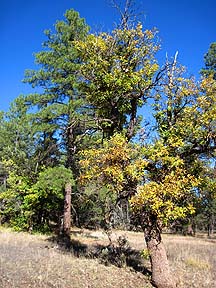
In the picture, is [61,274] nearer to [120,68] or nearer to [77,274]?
[77,274]

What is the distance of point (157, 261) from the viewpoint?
34.8 feet

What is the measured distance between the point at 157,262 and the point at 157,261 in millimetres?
30

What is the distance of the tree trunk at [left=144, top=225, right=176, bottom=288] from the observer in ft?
33.9

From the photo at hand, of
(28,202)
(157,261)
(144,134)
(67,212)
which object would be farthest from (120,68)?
(28,202)

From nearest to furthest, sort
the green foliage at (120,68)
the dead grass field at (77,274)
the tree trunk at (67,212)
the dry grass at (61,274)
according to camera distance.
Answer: the dry grass at (61,274) → the dead grass field at (77,274) → the green foliage at (120,68) → the tree trunk at (67,212)

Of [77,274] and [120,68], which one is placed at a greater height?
[120,68]

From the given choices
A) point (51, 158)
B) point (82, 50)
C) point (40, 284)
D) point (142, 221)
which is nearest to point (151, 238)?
point (142, 221)

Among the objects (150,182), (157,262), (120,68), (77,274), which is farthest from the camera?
(120,68)

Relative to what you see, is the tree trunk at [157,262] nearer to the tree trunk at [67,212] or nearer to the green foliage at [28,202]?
the tree trunk at [67,212]

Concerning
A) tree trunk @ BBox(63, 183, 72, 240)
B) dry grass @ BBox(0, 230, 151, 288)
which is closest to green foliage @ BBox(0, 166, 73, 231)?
tree trunk @ BBox(63, 183, 72, 240)

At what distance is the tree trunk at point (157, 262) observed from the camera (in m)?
10.3

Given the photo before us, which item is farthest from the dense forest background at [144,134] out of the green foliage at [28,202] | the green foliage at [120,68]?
the green foliage at [28,202]

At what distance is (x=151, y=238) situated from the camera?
10.8 meters

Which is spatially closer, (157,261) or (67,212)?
(157,261)
